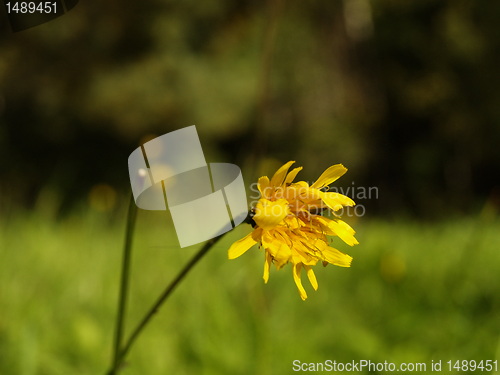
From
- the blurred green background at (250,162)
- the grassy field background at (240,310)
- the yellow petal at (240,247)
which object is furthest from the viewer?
the blurred green background at (250,162)

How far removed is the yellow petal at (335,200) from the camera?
50 centimetres

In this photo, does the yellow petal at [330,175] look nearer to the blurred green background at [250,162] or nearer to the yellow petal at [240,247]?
the yellow petal at [240,247]

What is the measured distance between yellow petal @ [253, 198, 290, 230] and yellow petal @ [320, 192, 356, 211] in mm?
37

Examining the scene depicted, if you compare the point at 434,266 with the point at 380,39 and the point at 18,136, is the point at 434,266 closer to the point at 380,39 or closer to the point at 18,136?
the point at 18,136

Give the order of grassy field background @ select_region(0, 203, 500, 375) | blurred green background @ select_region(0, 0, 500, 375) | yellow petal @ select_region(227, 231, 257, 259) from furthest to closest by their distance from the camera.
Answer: blurred green background @ select_region(0, 0, 500, 375)
grassy field background @ select_region(0, 203, 500, 375)
yellow petal @ select_region(227, 231, 257, 259)

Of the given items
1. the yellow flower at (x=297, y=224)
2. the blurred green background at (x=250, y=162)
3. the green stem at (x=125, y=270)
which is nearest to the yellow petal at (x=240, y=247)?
the yellow flower at (x=297, y=224)

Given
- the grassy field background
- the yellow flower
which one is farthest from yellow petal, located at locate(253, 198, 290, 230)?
the grassy field background

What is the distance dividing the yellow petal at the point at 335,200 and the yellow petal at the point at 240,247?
76 mm

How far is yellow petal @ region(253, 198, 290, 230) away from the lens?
49cm

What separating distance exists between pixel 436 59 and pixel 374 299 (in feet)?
21.7

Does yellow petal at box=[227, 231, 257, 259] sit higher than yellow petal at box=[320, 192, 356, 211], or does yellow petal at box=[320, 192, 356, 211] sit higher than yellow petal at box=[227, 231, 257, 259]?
yellow petal at box=[320, 192, 356, 211]

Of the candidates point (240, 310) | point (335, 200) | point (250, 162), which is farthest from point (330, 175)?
point (240, 310)

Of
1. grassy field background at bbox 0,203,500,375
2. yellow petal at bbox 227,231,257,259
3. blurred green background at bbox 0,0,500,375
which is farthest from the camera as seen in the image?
blurred green background at bbox 0,0,500,375

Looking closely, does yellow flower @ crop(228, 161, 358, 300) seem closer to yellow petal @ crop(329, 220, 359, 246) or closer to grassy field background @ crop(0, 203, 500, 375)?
yellow petal @ crop(329, 220, 359, 246)
